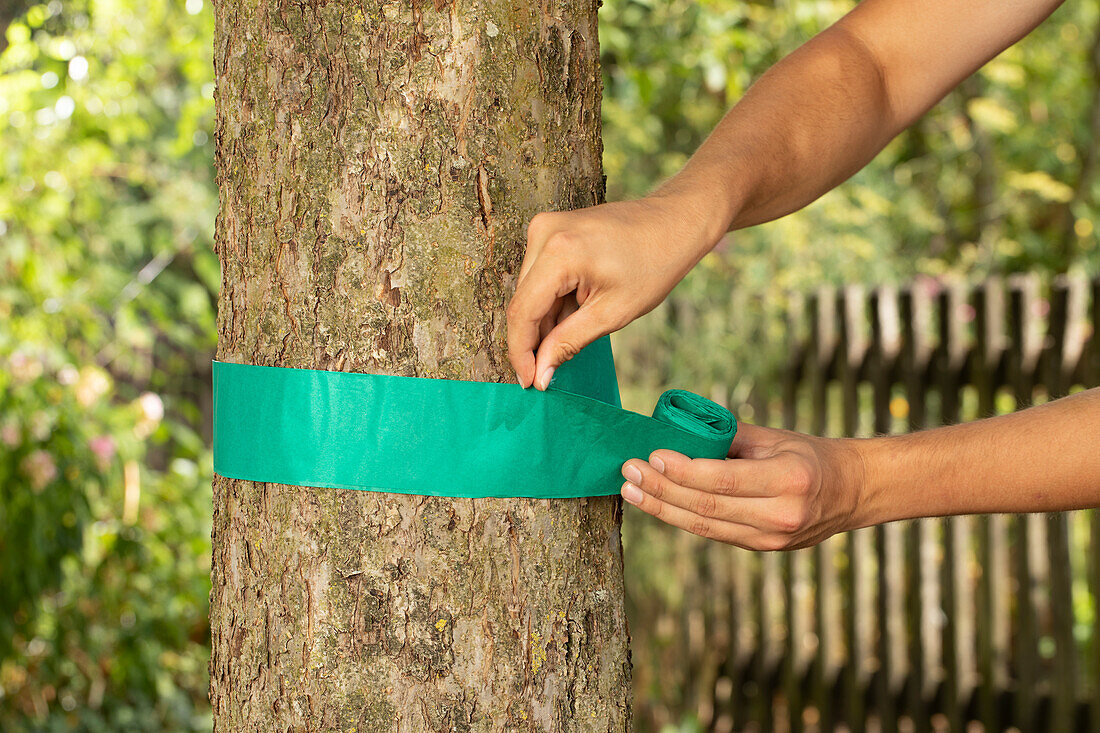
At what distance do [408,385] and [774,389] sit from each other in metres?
3.02

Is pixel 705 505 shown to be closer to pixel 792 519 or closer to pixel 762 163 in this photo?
pixel 792 519

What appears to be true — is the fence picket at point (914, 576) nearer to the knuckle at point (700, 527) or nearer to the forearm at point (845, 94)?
the forearm at point (845, 94)

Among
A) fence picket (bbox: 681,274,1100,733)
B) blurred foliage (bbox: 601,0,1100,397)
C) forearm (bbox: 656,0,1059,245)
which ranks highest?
blurred foliage (bbox: 601,0,1100,397)

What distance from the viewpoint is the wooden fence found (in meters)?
3.18

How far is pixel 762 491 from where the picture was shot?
99 cm

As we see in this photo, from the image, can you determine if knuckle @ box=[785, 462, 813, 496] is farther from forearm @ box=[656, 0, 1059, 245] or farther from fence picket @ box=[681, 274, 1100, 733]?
fence picket @ box=[681, 274, 1100, 733]

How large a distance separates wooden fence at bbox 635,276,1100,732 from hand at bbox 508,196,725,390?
8.66 feet

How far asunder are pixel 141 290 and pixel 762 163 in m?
2.67

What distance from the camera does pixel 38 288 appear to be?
288 centimetres

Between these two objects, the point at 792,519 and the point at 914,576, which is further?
the point at 914,576

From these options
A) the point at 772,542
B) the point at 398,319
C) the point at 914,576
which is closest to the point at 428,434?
the point at 398,319

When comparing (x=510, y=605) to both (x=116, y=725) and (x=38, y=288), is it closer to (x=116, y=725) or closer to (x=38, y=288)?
(x=116, y=725)

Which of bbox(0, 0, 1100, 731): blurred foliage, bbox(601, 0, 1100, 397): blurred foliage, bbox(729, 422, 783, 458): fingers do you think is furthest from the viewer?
bbox(601, 0, 1100, 397): blurred foliage

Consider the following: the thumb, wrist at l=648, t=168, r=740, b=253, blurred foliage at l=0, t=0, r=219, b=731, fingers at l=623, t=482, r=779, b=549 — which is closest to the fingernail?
fingers at l=623, t=482, r=779, b=549
